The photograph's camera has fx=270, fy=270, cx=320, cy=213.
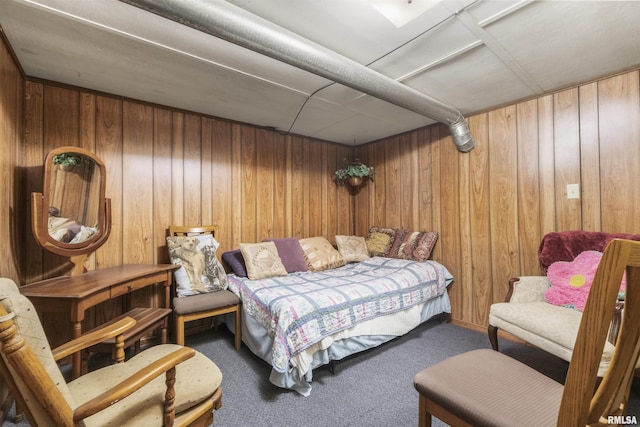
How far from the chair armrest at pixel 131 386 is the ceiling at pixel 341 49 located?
1.71 metres

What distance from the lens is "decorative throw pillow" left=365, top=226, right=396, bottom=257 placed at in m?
3.40

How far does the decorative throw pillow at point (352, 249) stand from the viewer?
11.1 ft

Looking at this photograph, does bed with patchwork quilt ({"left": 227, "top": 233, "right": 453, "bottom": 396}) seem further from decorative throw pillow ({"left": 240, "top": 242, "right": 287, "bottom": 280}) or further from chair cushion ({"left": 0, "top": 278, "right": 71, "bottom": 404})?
chair cushion ({"left": 0, "top": 278, "right": 71, "bottom": 404})

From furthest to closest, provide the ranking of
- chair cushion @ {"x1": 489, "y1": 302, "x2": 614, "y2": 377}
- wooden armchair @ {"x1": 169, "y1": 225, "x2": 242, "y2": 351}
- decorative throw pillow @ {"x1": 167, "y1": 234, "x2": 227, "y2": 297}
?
1. decorative throw pillow @ {"x1": 167, "y1": 234, "x2": 227, "y2": 297}
2. wooden armchair @ {"x1": 169, "y1": 225, "x2": 242, "y2": 351}
3. chair cushion @ {"x1": 489, "y1": 302, "x2": 614, "y2": 377}

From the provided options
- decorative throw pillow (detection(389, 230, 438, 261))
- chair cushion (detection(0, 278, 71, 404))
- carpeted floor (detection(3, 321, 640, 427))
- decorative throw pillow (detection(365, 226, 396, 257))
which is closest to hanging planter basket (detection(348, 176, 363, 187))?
decorative throw pillow (detection(365, 226, 396, 257))

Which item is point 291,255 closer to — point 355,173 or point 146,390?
point 355,173

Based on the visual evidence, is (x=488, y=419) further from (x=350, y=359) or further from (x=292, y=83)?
(x=292, y=83)

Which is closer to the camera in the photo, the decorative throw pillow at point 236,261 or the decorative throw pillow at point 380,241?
the decorative throw pillow at point 236,261

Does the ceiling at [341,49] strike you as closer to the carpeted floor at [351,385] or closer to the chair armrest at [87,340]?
the chair armrest at [87,340]

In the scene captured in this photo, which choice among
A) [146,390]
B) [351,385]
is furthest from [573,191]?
[146,390]

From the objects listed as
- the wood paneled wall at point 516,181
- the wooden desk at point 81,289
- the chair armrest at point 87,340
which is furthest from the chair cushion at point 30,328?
the wood paneled wall at point 516,181

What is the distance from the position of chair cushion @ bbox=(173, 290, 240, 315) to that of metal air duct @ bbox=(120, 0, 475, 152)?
6.23 feet

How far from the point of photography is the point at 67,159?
6.77 ft

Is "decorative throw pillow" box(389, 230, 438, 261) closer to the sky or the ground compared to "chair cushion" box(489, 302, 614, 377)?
closer to the sky
